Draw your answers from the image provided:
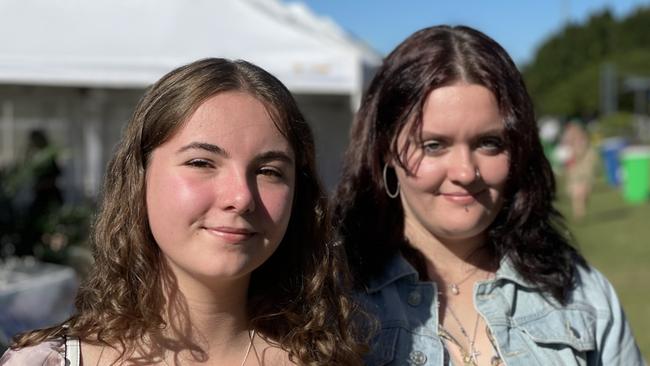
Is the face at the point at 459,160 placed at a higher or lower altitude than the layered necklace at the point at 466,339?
higher

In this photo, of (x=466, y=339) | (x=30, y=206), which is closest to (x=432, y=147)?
(x=466, y=339)

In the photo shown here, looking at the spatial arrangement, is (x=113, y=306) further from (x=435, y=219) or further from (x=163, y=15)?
(x=163, y=15)

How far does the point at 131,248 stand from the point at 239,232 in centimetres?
24

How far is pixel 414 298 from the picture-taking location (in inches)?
78.2

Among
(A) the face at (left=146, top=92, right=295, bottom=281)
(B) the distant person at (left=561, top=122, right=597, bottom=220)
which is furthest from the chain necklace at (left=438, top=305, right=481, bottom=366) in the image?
(B) the distant person at (left=561, top=122, right=597, bottom=220)

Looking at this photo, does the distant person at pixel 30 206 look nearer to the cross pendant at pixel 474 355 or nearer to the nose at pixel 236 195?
the cross pendant at pixel 474 355

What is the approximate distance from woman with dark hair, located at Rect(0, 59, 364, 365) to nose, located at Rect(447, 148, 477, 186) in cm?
35

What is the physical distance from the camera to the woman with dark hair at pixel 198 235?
1.46 m

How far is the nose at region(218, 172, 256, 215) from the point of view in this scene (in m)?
1.45

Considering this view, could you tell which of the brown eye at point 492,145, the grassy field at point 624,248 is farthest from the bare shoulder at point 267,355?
the grassy field at point 624,248

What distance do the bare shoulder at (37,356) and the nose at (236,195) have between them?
40cm

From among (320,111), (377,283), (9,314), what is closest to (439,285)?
(377,283)

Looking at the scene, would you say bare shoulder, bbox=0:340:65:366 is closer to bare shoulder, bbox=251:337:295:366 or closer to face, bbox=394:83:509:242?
bare shoulder, bbox=251:337:295:366

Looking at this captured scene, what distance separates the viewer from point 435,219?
6.32 feet
